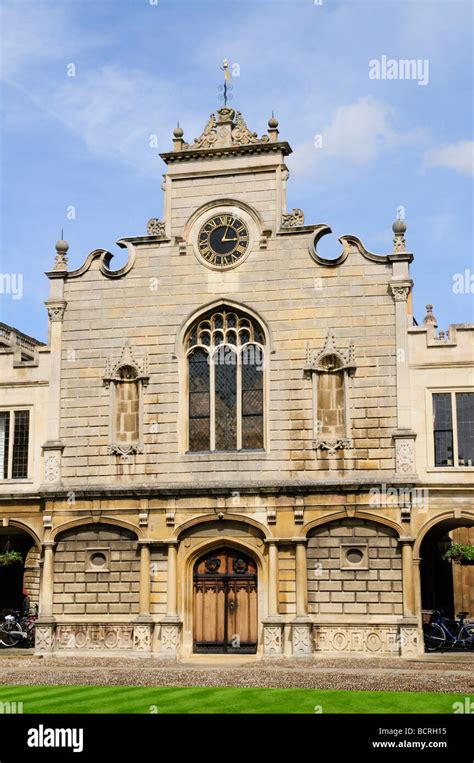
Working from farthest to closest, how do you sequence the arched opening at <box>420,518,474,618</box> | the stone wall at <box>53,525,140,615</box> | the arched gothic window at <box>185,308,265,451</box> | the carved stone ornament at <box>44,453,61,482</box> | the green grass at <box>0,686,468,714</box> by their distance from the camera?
the arched opening at <box>420,518,474,618</box>
the carved stone ornament at <box>44,453,61,482</box>
the arched gothic window at <box>185,308,265,451</box>
the stone wall at <box>53,525,140,615</box>
the green grass at <box>0,686,468,714</box>

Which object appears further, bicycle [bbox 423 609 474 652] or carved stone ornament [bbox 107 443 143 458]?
carved stone ornament [bbox 107 443 143 458]

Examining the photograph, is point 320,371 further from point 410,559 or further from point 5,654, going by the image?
point 5,654

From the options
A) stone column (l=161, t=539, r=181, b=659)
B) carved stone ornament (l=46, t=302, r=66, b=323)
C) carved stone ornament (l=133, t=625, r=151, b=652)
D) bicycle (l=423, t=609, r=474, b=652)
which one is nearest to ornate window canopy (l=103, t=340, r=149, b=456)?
carved stone ornament (l=46, t=302, r=66, b=323)

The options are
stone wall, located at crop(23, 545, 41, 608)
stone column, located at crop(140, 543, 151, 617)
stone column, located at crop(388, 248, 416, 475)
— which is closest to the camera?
stone column, located at crop(388, 248, 416, 475)

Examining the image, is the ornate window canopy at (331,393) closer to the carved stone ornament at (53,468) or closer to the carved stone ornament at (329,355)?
Result: the carved stone ornament at (329,355)

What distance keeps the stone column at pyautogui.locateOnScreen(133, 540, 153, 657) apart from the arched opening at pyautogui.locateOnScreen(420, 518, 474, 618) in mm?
8996

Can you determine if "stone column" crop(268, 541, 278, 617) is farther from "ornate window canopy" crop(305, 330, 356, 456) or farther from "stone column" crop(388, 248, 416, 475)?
"stone column" crop(388, 248, 416, 475)

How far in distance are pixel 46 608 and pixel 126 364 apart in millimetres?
8319

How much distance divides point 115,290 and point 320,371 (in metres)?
7.67

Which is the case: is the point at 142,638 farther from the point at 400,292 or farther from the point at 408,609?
the point at 400,292

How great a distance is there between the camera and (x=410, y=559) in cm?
3241

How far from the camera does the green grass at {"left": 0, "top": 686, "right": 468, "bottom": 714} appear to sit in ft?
68.1

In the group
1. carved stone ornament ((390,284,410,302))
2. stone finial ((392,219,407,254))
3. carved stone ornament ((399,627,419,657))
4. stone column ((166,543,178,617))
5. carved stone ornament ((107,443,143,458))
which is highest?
stone finial ((392,219,407,254))

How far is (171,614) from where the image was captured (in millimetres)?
33438
